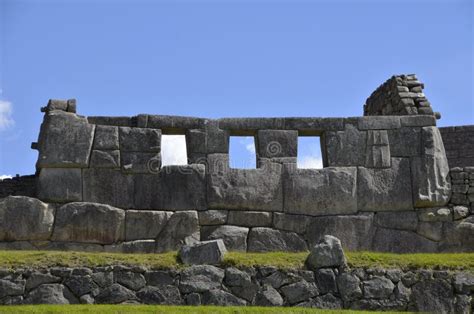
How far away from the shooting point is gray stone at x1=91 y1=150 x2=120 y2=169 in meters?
14.8

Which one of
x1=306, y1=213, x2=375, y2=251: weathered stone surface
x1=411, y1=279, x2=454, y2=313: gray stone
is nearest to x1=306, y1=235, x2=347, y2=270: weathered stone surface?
x1=411, y1=279, x2=454, y2=313: gray stone

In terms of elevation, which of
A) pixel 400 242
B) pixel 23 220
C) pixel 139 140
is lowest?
pixel 400 242

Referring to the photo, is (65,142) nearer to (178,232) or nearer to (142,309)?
(178,232)

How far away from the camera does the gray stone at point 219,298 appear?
10.8 metres

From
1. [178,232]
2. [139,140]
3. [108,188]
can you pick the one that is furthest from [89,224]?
[139,140]

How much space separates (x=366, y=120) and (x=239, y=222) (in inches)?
129

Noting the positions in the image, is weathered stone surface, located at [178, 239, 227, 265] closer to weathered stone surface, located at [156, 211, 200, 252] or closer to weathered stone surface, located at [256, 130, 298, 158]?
weathered stone surface, located at [156, 211, 200, 252]

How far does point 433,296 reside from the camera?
10.8m

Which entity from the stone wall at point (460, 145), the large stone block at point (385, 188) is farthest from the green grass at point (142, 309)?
the stone wall at point (460, 145)

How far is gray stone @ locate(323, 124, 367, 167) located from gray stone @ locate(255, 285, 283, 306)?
4.98 meters

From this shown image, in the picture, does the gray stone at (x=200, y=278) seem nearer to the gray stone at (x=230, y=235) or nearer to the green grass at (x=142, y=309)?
the green grass at (x=142, y=309)

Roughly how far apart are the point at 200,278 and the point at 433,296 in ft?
10.6

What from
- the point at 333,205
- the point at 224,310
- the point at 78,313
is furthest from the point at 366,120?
the point at 78,313

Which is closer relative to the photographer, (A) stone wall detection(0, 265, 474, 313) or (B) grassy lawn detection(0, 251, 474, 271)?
(A) stone wall detection(0, 265, 474, 313)
